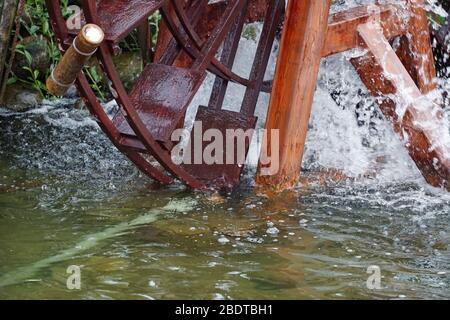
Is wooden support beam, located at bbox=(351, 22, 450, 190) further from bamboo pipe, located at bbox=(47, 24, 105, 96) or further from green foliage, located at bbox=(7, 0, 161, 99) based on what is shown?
green foliage, located at bbox=(7, 0, 161, 99)

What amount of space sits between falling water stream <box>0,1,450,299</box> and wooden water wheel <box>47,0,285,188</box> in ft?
0.72

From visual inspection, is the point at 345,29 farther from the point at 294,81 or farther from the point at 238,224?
→ the point at 238,224

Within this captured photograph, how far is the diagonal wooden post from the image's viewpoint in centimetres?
472

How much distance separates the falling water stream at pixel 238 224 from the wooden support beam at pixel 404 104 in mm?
192

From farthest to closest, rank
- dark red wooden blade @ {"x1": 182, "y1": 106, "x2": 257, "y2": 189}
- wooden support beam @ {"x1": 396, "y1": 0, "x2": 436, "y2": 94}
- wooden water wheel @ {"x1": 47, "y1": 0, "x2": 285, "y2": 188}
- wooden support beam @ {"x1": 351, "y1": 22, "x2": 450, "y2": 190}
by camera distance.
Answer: wooden support beam @ {"x1": 396, "y1": 0, "x2": 436, "y2": 94}, dark red wooden blade @ {"x1": 182, "y1": 106, "x2": 257, "y2": 189}, wooden support beam @ {"x1": 351, "y1": 22, "x2": 450, "y2": 190}, wooden water wheel @ {"x1": 47, "y1": 0, "x2": 285, "y2": 188}

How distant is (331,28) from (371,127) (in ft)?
4.47

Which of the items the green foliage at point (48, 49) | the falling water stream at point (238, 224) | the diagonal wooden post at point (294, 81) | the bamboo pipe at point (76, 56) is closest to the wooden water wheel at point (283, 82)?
the diagonal wooden post at point (294, 81)

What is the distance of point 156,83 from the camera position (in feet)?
16.5

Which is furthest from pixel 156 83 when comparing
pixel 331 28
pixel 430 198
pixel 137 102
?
pixel 430 198

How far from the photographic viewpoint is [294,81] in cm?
476

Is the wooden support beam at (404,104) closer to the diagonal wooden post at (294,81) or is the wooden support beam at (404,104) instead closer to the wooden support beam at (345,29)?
the wooden support beam at (345,29)

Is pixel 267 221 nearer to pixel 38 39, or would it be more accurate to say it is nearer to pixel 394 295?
pixel 394 295

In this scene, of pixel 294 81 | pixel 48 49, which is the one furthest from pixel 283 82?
pixel 48 49

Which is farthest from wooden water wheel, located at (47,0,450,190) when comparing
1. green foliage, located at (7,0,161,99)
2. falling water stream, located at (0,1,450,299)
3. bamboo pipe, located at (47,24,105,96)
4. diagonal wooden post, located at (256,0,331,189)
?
green foliage, located at (7,0,161,99)
